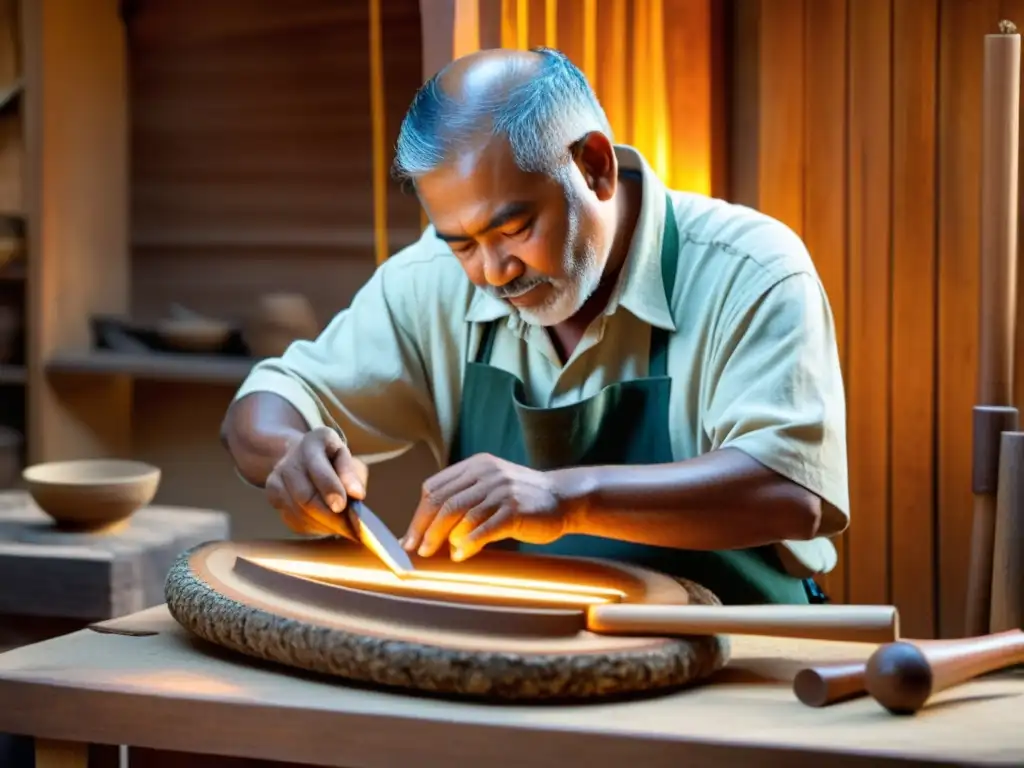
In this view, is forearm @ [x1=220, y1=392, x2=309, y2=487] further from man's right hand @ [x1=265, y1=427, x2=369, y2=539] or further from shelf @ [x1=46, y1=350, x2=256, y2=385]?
shelf @ [x1=46, y1=350, x2=256, y2=385]

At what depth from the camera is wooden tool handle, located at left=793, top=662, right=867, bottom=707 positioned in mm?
1584

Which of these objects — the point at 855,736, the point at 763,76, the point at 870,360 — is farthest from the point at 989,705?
the point at 763,76

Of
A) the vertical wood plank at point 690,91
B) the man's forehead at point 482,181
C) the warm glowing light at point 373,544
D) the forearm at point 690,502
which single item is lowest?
the warm glowing light at point 373,544

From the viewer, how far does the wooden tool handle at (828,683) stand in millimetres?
1584

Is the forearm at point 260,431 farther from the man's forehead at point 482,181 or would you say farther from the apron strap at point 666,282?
the apron strap at point 666,282

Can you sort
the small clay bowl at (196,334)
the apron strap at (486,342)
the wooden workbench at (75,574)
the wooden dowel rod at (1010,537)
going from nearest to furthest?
1. the wooden dowel rod at (1010,537)
2. the apron strap at (486,342)
3. the wooden workbench at (75,574)
4. the small clay bowl at (196,334)

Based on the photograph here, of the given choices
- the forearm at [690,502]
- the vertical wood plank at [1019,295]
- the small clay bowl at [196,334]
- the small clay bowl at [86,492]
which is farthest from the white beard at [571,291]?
the small clay bowl at [196,334]

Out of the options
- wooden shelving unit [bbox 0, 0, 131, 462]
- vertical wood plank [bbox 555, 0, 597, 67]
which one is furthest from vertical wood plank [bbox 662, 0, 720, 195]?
wooden shelving unit [bbox 0, 0, 131, 462]

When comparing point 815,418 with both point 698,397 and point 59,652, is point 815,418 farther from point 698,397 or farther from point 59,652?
point 59,652

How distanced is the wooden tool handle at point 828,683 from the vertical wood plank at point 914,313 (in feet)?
4.81

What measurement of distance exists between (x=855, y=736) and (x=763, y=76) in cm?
189

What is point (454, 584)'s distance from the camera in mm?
1919

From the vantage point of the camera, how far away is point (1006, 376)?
233 centimetres

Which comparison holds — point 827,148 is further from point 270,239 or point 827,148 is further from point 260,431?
point 270,239
